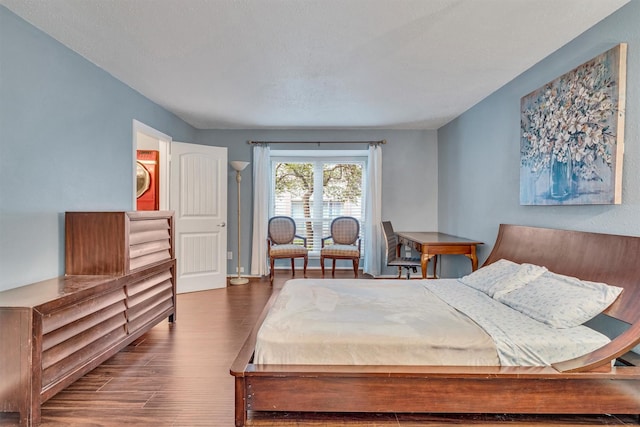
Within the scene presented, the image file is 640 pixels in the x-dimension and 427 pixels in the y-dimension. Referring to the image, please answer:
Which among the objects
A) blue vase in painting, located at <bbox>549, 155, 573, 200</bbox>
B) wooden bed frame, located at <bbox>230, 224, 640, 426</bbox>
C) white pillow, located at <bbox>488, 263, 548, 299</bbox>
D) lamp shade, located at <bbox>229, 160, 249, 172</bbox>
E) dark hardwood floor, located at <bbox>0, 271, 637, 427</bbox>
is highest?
lamp shade, located at <bbox>229, 160, 249, 172</bbox>

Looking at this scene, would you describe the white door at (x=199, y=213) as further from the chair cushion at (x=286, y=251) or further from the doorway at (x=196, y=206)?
the chair cushion at (x=286, y=251)

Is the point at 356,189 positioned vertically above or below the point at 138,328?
above

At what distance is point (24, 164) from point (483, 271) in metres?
3.48

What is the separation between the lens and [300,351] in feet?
5.98

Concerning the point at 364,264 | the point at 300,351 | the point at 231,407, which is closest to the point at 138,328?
the point at 231,407

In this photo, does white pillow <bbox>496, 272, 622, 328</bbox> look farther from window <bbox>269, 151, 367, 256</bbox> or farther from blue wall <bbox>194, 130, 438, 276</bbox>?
window <bbox>269, 151, 367, 256</bbox>

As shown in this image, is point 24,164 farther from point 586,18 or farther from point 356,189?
point 356,189

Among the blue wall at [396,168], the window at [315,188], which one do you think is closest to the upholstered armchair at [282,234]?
the window at [315,188]

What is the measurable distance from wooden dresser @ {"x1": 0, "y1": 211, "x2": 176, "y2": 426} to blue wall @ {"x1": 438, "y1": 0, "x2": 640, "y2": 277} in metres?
3.31

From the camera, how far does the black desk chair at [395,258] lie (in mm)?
4379

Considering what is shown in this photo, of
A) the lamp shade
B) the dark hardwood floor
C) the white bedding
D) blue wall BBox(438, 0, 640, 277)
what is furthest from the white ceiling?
the dark hardwood floor

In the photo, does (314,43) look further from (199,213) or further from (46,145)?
(199,213)

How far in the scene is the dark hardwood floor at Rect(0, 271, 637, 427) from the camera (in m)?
1.83

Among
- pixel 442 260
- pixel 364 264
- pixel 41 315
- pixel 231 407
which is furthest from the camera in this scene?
pixel 364 264
